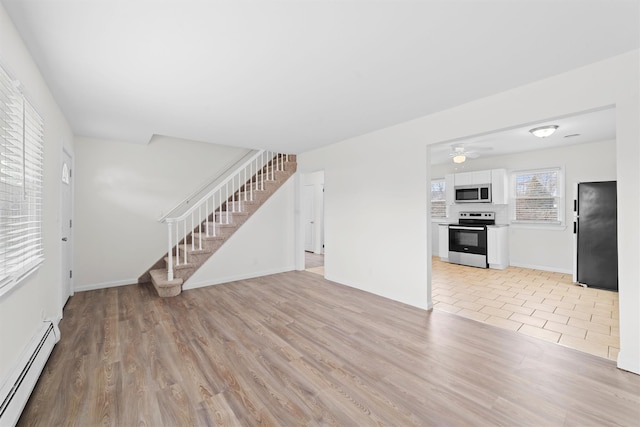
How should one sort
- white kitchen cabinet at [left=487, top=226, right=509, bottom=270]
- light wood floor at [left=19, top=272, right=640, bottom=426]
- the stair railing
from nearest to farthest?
light wood floor at [left=19, top=272, right=640, bottom=426], the stair railing, white kitchen cabinet at [left=487, top=226, right=509, bottom=270]

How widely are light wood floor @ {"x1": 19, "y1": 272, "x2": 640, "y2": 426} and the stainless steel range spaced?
3.27m

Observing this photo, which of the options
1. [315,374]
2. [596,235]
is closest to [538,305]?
[596,235]

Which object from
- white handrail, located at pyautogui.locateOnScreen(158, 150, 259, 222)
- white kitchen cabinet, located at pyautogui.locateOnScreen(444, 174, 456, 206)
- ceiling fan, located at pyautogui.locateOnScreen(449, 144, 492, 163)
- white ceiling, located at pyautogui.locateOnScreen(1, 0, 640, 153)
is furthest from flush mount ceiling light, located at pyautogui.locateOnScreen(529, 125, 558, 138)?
white handrail, located at pyautogui.locateOnScreen(158, 150, 259, 222)

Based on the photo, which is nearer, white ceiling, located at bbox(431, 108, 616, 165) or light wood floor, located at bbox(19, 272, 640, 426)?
light wood floor, located at bbox(19, 272, 640, 426)

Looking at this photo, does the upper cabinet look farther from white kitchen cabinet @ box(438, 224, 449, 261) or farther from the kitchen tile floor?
the kitchen tile floor

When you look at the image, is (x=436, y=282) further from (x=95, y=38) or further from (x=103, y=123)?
(x=103, y=123)

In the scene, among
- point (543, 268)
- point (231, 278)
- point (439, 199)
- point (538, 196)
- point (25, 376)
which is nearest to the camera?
point (25, 376)

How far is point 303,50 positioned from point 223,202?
4118mm

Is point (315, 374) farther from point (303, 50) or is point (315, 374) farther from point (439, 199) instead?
point (439, 199)

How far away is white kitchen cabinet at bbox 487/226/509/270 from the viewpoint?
5.67m

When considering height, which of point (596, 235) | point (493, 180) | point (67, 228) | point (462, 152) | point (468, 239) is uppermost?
point (462, 152)

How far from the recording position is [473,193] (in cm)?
625

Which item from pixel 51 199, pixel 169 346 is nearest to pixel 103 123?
pixel 51 199

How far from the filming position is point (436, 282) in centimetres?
475
